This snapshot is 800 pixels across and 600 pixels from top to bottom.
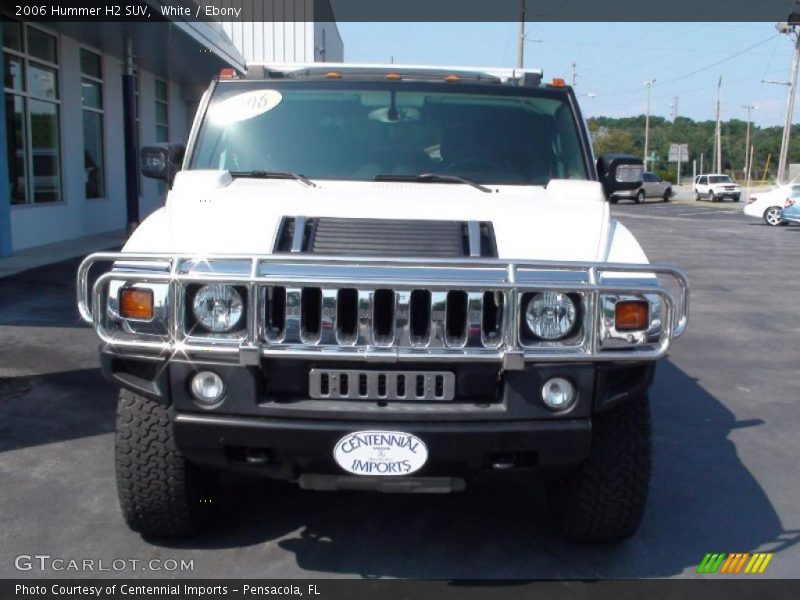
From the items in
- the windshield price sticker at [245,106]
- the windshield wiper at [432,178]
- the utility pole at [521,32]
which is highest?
the utility pole at [521,32]

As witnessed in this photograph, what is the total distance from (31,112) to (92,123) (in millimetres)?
3227

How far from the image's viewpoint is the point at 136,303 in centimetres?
312

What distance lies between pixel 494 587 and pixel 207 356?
147 cm

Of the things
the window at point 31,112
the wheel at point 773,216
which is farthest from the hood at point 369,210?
the wheel at point 773,216

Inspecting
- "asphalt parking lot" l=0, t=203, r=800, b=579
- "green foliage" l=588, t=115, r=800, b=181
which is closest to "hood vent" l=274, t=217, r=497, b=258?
"asphalt parking lot" l=0, t=203, r=800, b=579

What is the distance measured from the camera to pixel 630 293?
10.0 feet

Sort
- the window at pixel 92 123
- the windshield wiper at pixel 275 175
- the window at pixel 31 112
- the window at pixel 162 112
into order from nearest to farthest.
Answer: the windshield wiper at pixel 275 175 → the window at pixel 31 112 → the window at pixel 92 123 → the window at pixel 162 112

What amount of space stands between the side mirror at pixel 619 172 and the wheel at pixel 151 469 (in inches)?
101

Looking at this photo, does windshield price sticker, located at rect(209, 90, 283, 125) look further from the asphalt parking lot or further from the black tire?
the black tire

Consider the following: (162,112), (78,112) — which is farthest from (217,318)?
(162,112)

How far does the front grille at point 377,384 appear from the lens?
9.96 ft

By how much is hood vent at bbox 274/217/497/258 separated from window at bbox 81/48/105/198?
1450cm

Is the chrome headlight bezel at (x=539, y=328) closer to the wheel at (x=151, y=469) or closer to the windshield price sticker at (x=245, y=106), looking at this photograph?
the wheel at (x=151, y=469)

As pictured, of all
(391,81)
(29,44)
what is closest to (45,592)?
(391,81)
